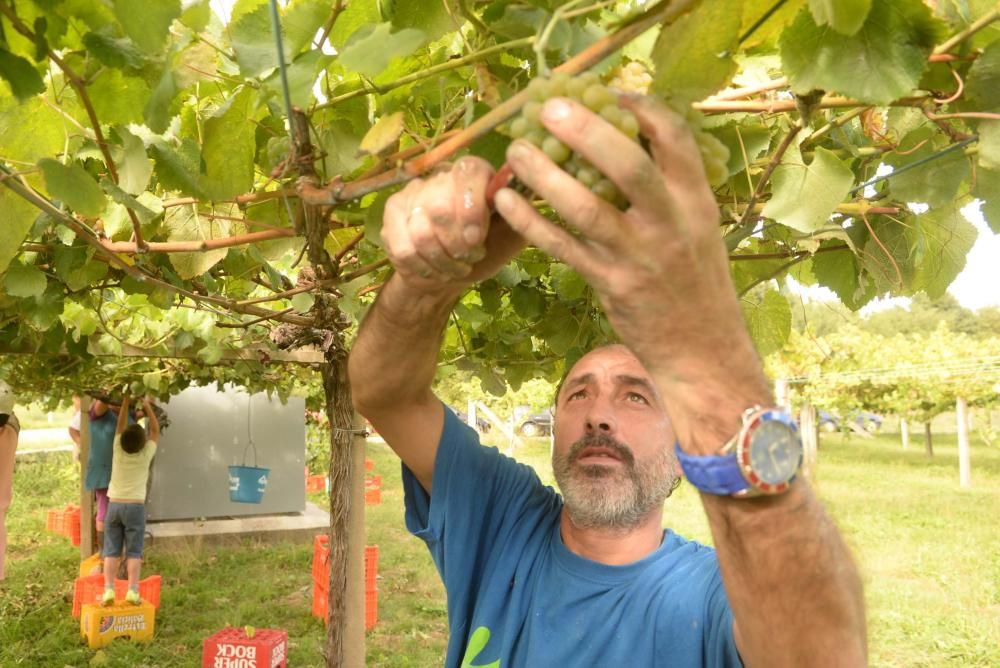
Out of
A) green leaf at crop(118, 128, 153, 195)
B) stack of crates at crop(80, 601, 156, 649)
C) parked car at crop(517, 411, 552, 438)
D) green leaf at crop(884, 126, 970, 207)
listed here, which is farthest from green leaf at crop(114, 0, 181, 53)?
parked car at crop(517, 411, 552, 438)

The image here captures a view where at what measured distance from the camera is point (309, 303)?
2037mm

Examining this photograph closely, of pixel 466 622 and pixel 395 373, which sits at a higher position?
pixel 395 373

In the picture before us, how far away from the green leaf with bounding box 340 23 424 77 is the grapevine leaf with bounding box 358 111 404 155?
0.23 feet

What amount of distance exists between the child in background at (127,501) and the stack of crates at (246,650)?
2020 mm

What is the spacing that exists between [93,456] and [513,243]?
299 inches

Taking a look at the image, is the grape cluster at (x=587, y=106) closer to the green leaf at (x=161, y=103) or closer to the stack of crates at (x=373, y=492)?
the green leaf at (x=161, y=103)

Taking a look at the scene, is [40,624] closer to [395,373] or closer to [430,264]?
[395,373]

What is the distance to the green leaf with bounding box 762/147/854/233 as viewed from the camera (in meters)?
1.13

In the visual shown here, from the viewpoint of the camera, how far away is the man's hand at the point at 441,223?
749 millimetres

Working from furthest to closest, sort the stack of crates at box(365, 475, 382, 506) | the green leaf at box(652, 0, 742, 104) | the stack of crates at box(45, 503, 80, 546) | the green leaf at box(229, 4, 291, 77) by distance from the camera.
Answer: the stack of crates at box(365, 475, 382, 506)
the stack of crates at box(45, 503, 80, 546)
the green leaf at box(229, 4, 291, 77)
the green leaf at box(652, 0, 742, 104)

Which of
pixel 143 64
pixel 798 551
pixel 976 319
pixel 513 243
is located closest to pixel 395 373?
pixel 513 243

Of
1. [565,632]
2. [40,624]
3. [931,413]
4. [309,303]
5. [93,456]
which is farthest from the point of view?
[931,413]

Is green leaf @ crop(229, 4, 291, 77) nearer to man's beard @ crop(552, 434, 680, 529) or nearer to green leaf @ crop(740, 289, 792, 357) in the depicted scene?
man's beard @ crop(552, 434, 680, 529)

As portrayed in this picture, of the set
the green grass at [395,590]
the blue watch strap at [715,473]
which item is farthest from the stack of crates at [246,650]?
the blue watch strap at [715,473]
